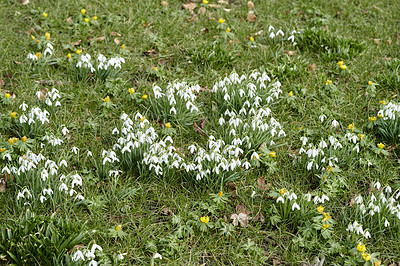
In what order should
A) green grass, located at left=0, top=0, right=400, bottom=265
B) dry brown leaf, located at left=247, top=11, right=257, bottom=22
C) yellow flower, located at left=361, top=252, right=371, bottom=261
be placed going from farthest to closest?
dry brown leaf, located at left=247, top=11, right=257, bottom=22 → green grass, located at left=0, top=0, right=400, bottom=265 → yellow flower, located at left=361, top=252, right=371, bottom=261

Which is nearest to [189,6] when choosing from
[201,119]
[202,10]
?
[202,10]

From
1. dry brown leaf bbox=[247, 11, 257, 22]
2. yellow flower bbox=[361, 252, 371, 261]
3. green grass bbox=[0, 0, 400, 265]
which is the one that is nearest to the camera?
yellow flower bbox=[361, 252, 371, 261]

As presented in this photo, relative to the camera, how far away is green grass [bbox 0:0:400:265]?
3021 millimetres

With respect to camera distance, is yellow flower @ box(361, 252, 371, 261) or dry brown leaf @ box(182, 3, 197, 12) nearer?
yellow flower @ box(361, 252, 371, 261)

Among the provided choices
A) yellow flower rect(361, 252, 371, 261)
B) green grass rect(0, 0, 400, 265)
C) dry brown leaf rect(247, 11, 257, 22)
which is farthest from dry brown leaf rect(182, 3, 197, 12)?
yellow flower rect(361, 252, 371, 261)

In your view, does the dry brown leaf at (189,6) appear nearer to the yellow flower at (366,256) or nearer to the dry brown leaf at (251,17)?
the dry brown leaf at (251,17)

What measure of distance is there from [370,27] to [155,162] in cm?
350

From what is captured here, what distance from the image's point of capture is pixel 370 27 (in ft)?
17.6

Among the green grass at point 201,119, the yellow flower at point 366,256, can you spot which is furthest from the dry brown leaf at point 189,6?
the yellow flower at point 366,256

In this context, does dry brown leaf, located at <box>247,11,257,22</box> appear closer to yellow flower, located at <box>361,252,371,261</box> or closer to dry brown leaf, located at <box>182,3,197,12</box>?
dry brown leaf, located at <box>182,3,197,12</box>

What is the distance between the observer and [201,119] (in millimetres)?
3992

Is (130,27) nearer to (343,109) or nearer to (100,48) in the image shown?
(100,48)

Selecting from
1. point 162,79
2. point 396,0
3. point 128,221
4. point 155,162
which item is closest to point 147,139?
point 155,162

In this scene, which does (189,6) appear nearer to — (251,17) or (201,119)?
(251,17)
